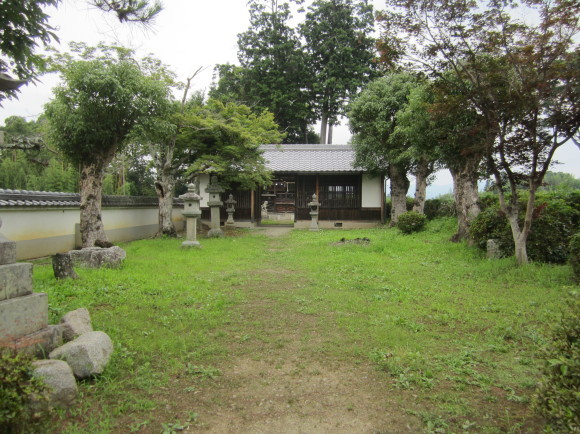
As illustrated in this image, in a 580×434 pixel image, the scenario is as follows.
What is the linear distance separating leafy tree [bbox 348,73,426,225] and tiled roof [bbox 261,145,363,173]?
1.46 metres

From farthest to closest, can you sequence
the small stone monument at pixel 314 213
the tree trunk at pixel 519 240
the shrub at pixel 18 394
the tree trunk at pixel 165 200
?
1. the small stone monument at pixel 314 213
2. the tree trunk at pixel 165 200
3. the tree trunk at pixel 519 240
4. the shrub at pixel 18 394

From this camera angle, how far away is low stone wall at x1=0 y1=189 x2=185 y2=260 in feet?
29.7

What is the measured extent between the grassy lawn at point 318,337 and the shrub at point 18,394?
0.41 m

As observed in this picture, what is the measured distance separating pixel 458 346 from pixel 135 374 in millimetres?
3404

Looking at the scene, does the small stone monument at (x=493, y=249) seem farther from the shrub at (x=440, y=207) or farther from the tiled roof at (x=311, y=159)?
the tiled roof at (x=311, y=159)

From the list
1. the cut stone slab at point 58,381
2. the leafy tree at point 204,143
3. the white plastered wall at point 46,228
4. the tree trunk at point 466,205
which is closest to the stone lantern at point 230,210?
the leafy tree at point 204,143

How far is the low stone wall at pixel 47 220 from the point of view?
9047 mm

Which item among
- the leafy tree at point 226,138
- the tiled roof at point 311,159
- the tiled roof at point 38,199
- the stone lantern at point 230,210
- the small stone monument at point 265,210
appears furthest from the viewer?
the small stone monument at point 265,210

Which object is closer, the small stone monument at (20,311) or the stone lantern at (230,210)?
the small stone monument at (20,311)

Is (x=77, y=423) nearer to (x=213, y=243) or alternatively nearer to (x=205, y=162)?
(x=213, y=243)

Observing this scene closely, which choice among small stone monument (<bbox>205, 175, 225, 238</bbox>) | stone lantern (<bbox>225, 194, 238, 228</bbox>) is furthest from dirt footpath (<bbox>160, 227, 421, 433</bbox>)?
stone lantern (<bbox>225, 194, 238, 228</bbox>)

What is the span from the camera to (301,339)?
4.30 m

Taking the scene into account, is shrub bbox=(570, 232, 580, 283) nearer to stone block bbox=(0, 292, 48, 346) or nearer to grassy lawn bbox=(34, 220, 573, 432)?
grassy lawn bbox=(34, 220, 573, 432)

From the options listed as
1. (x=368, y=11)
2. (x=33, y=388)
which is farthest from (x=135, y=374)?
(x=368, y=11)
